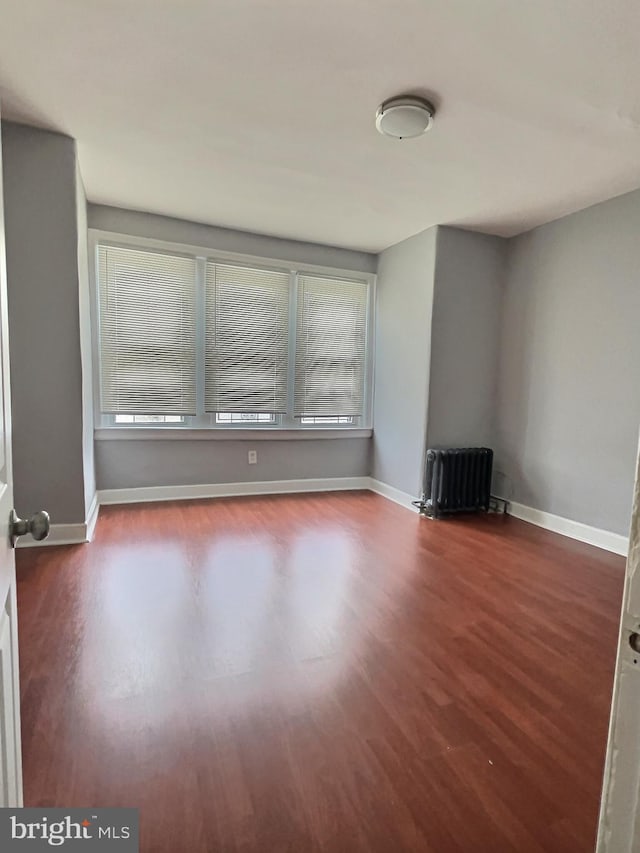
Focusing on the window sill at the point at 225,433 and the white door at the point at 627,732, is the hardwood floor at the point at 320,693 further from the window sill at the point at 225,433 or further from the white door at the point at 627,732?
the window sill at the point at 225,433

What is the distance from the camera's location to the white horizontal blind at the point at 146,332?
3734 millimetres

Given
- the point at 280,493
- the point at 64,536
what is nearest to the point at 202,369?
the point at 280,493

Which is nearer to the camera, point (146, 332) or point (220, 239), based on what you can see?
point (146, 332)

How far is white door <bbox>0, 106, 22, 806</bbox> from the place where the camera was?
32.8 inches

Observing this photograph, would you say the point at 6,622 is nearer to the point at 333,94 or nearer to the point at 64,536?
the point at 64,536

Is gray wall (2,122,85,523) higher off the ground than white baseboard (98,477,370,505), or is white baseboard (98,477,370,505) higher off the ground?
gray wall (2,122,85,523)

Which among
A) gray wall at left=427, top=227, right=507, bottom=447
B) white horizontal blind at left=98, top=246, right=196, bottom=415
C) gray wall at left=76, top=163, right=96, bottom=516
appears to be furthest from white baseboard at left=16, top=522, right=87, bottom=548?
gray wall at left=427, top=227, right=507, bottom=447

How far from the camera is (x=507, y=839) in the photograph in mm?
1106

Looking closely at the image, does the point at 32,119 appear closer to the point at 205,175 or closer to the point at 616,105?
the point at 205,175

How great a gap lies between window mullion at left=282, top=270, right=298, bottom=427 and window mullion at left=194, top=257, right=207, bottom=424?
33.4 inches

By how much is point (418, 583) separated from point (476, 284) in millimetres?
2842

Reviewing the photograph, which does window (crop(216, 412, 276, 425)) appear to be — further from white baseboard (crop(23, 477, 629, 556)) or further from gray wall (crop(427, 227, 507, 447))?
gray wall (crop(427, 227, 507, 447))

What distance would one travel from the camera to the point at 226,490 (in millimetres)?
4328

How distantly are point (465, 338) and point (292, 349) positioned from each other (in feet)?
5.55
